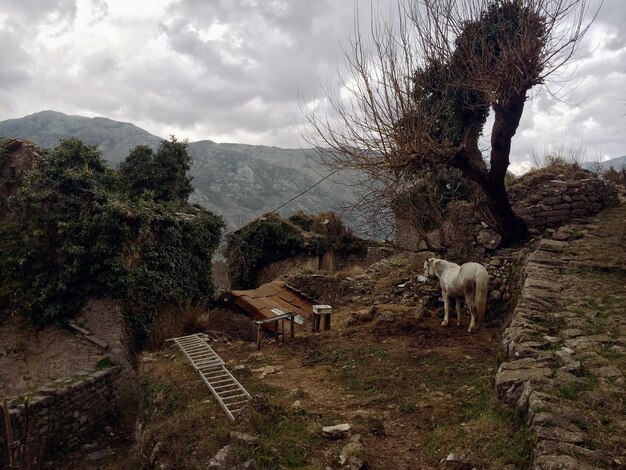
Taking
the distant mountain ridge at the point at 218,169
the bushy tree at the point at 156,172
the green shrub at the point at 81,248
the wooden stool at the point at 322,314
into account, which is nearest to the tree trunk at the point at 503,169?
the wooden stool at the point at 322,314

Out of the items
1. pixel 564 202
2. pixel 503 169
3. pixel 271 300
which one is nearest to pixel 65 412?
pixel 271 300

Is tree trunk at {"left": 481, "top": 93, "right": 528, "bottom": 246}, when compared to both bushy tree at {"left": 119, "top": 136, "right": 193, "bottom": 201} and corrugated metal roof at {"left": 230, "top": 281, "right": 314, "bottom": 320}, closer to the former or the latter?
corrugated metal roof at {"left": 230, "top": 281, "right": 314, "bottom": 320}

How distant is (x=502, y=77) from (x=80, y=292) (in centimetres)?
1108

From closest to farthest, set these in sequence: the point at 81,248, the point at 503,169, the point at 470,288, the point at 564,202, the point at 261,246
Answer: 1. the point at 470,288
2. the point at 503,169
3. the point at 564,202
4. the point at 81,248
5. the point at 261,246

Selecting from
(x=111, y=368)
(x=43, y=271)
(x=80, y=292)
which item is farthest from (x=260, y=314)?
(x=43, y=271)

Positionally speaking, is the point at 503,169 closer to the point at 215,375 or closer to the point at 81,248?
the point at 215,375

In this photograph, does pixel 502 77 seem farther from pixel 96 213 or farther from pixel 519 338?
pixel 96 213

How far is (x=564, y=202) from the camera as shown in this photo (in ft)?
32.9

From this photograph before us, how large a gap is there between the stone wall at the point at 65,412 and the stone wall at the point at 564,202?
1069 cm

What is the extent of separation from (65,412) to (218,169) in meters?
135

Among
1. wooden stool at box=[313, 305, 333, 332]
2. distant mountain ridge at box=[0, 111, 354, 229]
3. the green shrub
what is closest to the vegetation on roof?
the green shrub

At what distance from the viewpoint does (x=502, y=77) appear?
310 inches

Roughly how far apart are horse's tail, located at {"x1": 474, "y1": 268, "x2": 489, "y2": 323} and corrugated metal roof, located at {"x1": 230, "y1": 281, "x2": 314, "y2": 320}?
5017 mm

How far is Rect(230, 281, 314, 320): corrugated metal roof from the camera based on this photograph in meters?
Result: 11.2
